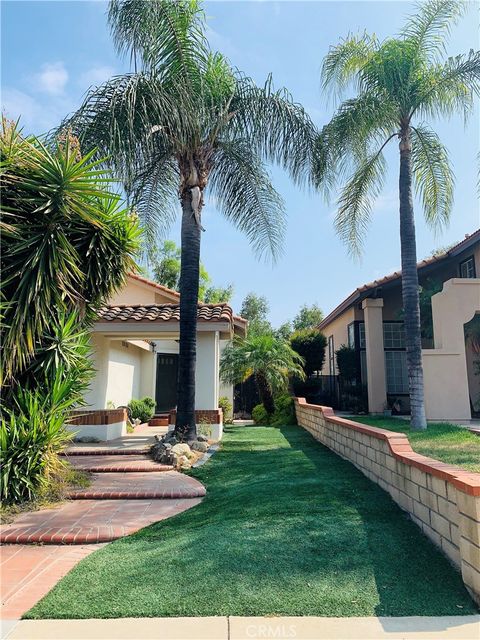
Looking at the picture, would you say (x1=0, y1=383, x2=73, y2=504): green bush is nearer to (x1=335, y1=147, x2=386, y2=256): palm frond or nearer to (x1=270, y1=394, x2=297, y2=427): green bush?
(x1=335, y1=147, x2=386, y2=256): palm frond

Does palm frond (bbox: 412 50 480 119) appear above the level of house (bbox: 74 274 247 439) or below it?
above

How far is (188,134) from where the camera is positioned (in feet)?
31.9

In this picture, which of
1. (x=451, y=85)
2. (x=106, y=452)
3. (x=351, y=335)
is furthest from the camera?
(x=351, y=335)

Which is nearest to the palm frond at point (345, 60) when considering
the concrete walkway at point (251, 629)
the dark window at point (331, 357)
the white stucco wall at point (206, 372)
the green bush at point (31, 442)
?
the white stucco wall at point (206, 372)

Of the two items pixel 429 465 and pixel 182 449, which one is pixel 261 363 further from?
pixel 429 465

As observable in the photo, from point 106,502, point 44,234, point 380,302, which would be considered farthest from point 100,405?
point 380,302

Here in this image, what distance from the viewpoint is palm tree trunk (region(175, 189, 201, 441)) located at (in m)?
10.1

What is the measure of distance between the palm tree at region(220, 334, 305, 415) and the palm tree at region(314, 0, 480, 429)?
6.56 metres

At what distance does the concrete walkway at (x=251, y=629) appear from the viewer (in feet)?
9.95

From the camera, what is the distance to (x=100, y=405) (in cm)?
Result: 1241

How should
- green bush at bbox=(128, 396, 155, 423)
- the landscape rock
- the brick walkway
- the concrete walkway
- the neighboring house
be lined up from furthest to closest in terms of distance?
green bush at bbox=(128, 396, 155, 423) < the neighboring house < the landscape rock < the brick walkway < the concrete walkway

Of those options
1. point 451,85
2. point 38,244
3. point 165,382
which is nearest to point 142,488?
point 38,244

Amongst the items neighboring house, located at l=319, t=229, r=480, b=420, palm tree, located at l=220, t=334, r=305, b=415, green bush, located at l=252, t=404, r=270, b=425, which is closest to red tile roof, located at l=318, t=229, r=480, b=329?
neighboring house, located at l=319, t=229, r=480, b=420

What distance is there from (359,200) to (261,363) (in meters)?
7.00
